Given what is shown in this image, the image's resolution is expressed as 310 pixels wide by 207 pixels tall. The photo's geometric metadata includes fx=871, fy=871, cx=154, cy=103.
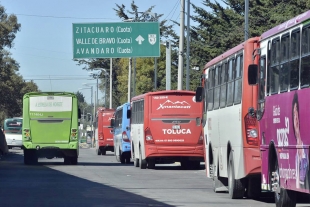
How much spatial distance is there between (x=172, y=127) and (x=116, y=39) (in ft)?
41.8

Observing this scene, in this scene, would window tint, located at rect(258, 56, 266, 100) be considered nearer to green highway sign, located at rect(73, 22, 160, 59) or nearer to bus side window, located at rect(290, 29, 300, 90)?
bus side window, located at rect(290, 29, 300, 90)

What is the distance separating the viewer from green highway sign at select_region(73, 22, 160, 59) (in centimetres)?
4206

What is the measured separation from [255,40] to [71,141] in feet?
62.3

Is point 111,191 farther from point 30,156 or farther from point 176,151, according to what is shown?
point 30,156

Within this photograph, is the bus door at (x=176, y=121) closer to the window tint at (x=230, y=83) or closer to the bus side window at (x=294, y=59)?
the window tint at (x=230, y=83)

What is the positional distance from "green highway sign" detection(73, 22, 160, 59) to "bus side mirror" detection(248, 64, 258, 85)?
87.4 feet

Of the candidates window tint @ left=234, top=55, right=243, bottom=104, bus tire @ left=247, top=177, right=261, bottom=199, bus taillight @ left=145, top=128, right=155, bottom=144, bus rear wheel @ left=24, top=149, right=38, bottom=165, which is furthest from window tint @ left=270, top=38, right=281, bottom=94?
bus rear wheel @ left=24, top=149, right=38, bottom=165

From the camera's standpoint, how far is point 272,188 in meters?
14.4

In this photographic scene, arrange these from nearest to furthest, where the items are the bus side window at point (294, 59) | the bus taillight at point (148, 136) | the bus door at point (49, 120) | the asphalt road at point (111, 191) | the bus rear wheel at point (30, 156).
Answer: the bus side window at point (294, 59)
the asphalt road at point (111, 191)
the bus taillight at point (148, 136)
the bus door at point (49, 120)
the bus rear wheel at point (30, 156)

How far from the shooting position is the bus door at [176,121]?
30.2m

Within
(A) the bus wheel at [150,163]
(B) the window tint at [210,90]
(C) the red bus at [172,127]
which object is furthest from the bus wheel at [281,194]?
(A) the bus wheel at [150,163]

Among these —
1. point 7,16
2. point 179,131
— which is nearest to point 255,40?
point 179,131

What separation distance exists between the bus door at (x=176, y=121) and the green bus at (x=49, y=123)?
15.2ft

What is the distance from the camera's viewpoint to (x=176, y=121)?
3045 cm
